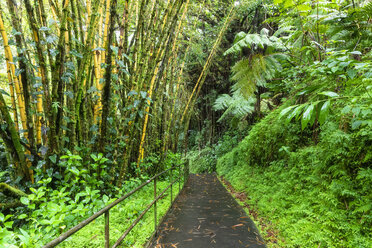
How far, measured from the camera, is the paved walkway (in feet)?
8.28

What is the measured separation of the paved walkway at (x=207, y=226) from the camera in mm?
2523

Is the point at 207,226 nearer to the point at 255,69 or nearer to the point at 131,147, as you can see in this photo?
the point at 131,147

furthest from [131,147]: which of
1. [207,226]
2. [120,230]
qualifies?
[207,226]

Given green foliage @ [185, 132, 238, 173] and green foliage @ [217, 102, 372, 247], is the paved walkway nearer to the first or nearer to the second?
green foliage @ [217, 102, 372, 247]

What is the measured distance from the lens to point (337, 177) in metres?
2.65

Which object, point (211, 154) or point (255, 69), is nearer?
point (255, 69)

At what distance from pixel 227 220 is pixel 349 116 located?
7.80 feet

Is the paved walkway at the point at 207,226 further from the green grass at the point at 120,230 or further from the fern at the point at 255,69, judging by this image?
the fern at the point at 255,69

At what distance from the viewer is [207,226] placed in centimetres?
302

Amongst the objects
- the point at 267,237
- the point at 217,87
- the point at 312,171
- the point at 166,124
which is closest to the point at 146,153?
the point at 166,124

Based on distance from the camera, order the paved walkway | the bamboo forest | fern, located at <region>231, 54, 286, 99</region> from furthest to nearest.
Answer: fern, located at <region>231, 54, 286, 99</region> → the paved walkway → the bamboo forest

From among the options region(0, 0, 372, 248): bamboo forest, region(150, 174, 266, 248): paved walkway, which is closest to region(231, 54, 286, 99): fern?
region(0, 0, 372, 248): bamboo forest

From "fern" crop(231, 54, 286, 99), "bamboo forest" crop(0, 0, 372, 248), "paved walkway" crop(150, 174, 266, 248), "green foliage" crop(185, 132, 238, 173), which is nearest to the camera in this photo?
"bamboo forest" crop(0, 0, 372, 248)

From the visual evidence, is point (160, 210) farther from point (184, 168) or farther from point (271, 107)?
point (271, 107)
